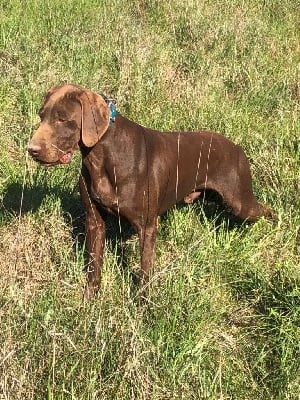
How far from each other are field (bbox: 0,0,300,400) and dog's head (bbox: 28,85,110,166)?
0.62 meters

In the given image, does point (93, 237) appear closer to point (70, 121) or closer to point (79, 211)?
point (79, 211)

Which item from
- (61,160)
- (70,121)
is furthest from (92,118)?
(61,160)

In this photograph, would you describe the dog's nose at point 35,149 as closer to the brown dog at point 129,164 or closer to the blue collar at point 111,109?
the brown dog at point 129,164

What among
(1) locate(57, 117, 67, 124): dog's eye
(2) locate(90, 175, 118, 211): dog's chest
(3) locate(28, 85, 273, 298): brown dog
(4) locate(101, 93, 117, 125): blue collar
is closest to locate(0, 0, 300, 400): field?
(3) locate(28, 85, 273, 298): brown dog

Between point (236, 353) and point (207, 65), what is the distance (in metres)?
3.60

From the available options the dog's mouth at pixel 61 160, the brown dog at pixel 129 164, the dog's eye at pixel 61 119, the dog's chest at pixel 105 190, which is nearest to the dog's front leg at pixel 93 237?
the brown dog at pixel 129 164

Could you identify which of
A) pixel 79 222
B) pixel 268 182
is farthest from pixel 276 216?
pixel 79 222

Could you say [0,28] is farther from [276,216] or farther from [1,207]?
[276,216]

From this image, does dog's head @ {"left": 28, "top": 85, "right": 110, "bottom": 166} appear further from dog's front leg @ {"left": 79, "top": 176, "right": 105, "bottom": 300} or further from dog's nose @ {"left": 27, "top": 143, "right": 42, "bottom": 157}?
dog's front leg @ {"left": 79, "top": 176, "right": 105, "bottom": 300}

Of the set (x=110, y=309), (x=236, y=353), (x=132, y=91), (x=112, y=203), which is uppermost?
(x=132, y=91)

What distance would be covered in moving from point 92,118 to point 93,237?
0.83 metres

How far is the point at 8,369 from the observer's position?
237 centimetres

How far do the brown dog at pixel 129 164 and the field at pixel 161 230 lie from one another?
0.20 metres

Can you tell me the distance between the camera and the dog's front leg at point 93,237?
11.2ft
